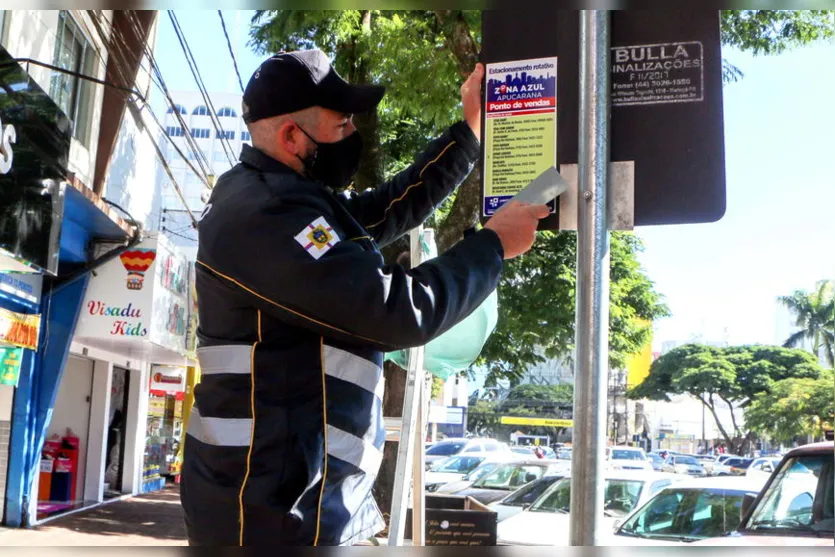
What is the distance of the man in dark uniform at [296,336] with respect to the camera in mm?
1892

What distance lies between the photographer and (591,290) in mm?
1926

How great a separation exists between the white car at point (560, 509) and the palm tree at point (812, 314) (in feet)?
188

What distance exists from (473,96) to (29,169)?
25.2ft

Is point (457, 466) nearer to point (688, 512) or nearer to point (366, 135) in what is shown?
point (366, 135)

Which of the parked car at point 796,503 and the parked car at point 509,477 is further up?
the parked car at point 796,503

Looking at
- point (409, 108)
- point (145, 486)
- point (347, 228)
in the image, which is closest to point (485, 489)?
point (409, 108)

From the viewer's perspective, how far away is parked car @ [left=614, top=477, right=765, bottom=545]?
25.5 feet

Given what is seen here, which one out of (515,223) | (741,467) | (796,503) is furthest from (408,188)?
(741,467)

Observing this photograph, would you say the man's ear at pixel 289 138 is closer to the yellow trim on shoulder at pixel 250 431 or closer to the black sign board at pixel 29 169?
the yellow trim on shoulder at pixel 250 431

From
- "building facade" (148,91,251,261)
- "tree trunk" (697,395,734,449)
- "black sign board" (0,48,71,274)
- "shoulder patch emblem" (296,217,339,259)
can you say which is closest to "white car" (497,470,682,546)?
"black sign board" (0,48,71,274)

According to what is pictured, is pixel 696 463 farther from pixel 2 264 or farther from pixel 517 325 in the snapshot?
pixel 2 264

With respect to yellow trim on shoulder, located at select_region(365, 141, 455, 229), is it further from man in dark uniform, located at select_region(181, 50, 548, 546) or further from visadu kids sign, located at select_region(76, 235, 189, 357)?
visadu kids sign, located at select_region(76, 235, 189, 357)

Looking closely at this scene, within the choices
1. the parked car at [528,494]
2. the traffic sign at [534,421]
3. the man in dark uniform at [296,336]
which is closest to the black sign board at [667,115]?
the man in dark uniform at [296,336]

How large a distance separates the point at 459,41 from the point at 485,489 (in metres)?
7.36
